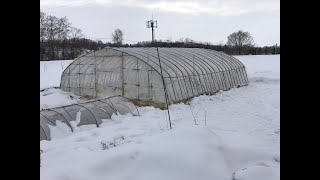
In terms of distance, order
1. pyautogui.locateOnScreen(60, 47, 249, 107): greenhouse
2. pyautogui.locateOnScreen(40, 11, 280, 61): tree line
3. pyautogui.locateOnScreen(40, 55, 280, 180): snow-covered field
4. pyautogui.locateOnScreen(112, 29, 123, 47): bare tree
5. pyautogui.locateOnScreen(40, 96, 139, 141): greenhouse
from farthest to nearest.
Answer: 1. pyautogui.locateOnScreen(112, 29, 123, 47): bare tree
2. pyautogui.locateOnScreen(40, 11, 280, 61): tree line
3. pyautogui.locateOnScreen(60, 47, 249, 107): greenhouse
4. pyautogui.locateOnScreen(40, 96, 139, 141): greenhouse
5. pyautogui.locateOnScreen(40, 55, 280, 180): snow-covered field

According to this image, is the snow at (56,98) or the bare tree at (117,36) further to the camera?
the bare tree at (117,36)

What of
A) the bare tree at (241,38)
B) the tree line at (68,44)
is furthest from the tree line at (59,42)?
the bare tree at (241,38)

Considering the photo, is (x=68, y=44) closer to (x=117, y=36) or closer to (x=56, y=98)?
(x=117, y=36)

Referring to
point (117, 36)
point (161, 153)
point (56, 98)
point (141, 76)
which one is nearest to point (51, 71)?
point (56, 98)

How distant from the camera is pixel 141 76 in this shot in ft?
60.0

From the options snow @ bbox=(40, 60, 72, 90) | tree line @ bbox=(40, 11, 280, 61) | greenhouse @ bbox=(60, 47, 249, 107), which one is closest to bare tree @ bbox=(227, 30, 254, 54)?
tree line @ bbox=(40, 11, 280, 61)

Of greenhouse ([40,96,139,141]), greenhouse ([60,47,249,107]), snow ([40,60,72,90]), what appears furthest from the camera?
snow ([40,60,72,90])

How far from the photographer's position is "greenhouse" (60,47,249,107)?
17.9 metres

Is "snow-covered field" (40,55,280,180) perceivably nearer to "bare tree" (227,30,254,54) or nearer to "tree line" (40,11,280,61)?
"tree line" (40,11,280,61)

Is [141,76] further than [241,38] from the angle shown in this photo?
No

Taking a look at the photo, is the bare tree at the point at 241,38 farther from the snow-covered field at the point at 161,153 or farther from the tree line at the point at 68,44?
the snow-covered field at the point at 161,153

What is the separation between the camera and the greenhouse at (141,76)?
17883 millimetres
